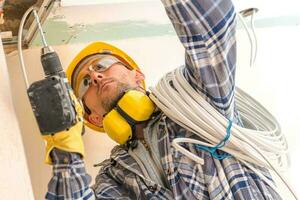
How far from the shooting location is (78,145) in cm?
88

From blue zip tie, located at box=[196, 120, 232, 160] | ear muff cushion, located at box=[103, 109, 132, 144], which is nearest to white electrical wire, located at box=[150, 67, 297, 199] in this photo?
blue zip tie, located at box=[196, 120, 232, 160]

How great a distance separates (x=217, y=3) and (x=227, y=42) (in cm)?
11

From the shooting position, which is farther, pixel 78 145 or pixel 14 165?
pixel 78 145

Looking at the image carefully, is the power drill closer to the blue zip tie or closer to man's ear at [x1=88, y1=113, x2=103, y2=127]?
the blue zip tie

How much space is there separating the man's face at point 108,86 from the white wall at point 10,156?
0.62 metres

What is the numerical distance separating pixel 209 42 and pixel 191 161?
1.13ft

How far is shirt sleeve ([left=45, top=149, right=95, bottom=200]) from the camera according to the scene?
35.3 inches

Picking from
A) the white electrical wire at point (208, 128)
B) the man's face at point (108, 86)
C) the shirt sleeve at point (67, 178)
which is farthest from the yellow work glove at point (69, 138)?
the man's face at point (108, 86)

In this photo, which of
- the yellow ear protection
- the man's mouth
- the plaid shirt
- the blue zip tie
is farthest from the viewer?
the man's mouth

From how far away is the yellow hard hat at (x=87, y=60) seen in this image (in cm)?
142

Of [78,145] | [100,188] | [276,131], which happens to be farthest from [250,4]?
[78,145]

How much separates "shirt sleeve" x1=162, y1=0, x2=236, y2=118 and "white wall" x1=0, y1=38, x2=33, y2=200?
0.45 m

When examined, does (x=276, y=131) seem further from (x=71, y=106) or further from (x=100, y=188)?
(x=71, y=106)

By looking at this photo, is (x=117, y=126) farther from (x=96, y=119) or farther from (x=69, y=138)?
(x=69, y=138)
